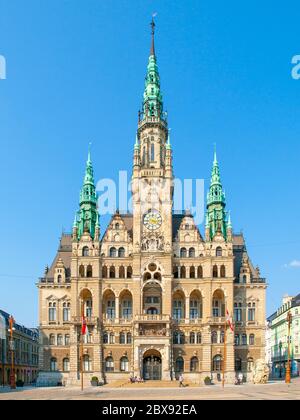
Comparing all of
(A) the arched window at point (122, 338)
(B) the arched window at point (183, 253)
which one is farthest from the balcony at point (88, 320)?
(B) the arched window at point (183, 253)

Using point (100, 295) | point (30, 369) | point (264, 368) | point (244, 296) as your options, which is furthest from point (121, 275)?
point (30, 369)

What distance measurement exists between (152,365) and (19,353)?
3907 cm

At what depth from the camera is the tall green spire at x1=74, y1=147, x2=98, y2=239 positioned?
9722 centimetres

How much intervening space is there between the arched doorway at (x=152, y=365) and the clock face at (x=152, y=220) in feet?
69.4

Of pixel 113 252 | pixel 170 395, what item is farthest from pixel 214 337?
pixel 170 395

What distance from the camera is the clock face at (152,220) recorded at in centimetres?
9450

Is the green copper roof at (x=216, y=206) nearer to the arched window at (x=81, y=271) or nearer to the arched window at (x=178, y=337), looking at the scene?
the arched window at (x=178, y=337)

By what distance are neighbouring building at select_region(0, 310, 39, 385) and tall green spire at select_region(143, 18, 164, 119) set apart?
48.3 m

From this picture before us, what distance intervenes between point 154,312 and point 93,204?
2271 cm

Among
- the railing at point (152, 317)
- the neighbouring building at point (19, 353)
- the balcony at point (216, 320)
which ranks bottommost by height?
the neighbouring building at point (19, 353)

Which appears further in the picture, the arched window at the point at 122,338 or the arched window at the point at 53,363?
the arched window at the point at 53,363

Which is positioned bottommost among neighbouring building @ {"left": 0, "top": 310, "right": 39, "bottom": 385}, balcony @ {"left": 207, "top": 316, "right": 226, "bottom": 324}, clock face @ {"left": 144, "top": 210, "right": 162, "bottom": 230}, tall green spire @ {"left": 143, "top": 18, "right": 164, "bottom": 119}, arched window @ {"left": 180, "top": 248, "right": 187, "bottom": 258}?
neighbouring building @ {"left": 0, "top": 310, "right": 39, "bottom": 385}

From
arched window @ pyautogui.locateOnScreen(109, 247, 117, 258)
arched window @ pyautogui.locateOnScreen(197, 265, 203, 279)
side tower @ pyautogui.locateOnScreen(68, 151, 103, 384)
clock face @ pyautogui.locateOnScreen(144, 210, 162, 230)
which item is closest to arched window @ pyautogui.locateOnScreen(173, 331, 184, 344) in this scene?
arched window @ pyautogui.locateOnScreen(197, 265, 203, 279)

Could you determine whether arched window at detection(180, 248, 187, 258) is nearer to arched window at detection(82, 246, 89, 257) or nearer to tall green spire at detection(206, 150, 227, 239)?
tall green spire at detection(206, 150, 227, 239)
